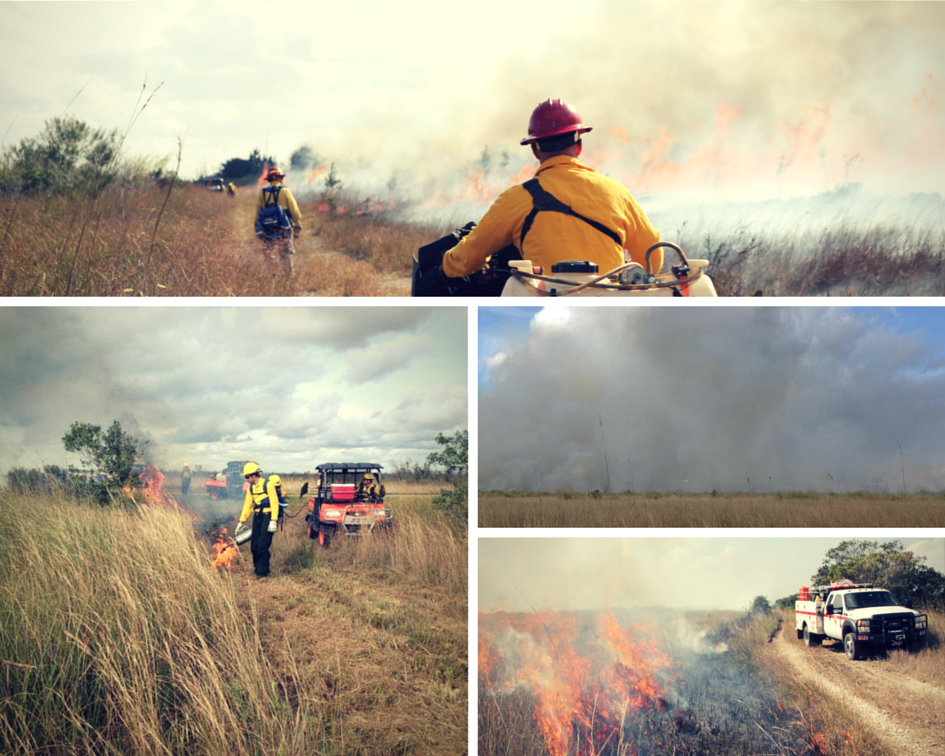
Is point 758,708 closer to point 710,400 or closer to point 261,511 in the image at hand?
point 710,400

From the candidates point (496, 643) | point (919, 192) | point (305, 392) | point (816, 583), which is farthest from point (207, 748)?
point (919, 192)

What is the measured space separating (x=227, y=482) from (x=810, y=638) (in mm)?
2380

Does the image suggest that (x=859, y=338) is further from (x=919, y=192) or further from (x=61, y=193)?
(x=61, y=193)

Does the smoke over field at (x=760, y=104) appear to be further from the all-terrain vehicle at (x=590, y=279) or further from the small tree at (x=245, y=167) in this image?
the all-terrain vehicle at (x=590, y=279)

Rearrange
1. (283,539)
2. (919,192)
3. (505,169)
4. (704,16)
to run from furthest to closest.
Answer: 1. (505,169)
2. (704,16)
3. (919,192)
4. (283,539)

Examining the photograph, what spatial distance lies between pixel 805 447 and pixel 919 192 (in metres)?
11.3

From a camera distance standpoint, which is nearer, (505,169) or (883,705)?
(883,705)

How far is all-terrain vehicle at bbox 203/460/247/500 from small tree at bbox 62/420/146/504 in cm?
30

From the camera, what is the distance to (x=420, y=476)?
3.50m

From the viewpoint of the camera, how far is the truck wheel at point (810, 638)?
3281 mm

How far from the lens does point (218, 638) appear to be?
336cm

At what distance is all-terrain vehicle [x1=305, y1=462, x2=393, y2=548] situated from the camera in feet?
11.2

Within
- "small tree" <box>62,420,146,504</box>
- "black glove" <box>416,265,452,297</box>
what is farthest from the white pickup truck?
"small tree" <box>62,420,146,504</box>

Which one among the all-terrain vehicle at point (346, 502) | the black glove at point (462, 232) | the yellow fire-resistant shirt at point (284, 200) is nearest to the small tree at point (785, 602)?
the all-terrain vehicle at point (346, 502)
